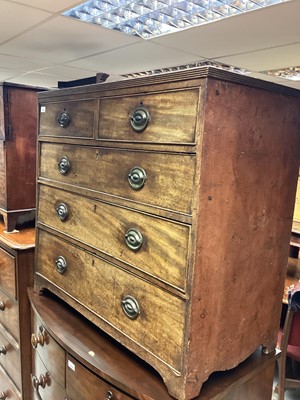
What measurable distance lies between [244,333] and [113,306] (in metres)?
0.38

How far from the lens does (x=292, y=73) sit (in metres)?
4.13

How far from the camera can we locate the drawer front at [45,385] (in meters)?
1.19

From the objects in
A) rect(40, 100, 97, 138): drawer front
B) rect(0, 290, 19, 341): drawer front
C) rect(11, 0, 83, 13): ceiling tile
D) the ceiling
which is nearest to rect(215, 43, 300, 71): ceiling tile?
the ceiling

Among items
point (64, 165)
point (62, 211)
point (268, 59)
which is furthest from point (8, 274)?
point (268, 59)

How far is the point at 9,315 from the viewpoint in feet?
5.31

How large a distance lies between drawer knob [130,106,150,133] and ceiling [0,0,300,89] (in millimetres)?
1635

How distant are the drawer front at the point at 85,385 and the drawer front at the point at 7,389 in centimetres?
78

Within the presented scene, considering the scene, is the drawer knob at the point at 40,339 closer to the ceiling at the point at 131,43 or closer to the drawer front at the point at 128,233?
the drawer front at the point at 128,233

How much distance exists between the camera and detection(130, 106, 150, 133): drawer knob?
0.87 meters

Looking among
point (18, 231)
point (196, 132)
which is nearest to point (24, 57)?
point (18, 231)

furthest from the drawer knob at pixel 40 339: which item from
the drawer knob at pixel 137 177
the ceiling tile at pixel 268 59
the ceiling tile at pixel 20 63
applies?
the ceiling tile at pixel 20 63

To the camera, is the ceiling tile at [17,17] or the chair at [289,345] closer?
the chair at [289,345]

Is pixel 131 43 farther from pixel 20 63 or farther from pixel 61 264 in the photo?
pixel 61 264

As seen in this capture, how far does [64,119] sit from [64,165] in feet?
0.50
